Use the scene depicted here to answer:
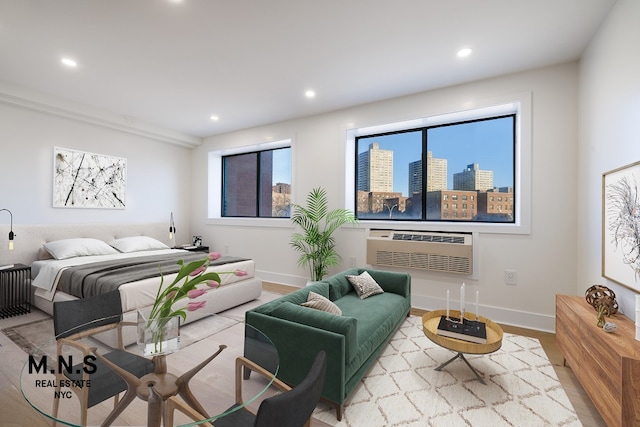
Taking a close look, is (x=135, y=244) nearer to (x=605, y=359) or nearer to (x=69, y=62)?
(x=69, y=62)

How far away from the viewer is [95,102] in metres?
4.18

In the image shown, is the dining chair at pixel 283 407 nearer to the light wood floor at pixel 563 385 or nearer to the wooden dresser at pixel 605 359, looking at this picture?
the light wood floor at pixel 563 385

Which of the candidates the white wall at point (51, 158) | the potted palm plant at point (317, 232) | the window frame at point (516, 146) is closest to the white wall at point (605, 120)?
the window frame at point (516, 146)

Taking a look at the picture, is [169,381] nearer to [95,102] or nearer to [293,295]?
[293,295]

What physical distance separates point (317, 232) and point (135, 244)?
2.87 metres

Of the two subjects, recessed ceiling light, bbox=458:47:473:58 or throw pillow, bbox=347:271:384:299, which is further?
throw pillow, bbox=347:271:384:299

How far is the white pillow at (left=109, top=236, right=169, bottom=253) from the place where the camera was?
4.50 m

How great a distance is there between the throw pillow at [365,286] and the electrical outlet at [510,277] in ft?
4.74

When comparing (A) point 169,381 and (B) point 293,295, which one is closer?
(A) point 169,381

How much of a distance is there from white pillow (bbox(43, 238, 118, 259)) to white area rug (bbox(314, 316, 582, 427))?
12.7 ft

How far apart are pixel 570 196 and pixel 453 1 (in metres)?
2.29

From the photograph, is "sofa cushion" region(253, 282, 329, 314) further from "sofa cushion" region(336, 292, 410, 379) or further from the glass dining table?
the glass dining table

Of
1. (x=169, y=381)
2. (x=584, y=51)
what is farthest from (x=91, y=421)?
(x=584, y=51)

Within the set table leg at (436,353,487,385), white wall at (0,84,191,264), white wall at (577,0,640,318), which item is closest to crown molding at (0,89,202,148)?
white wall at (0,84,191,264)
